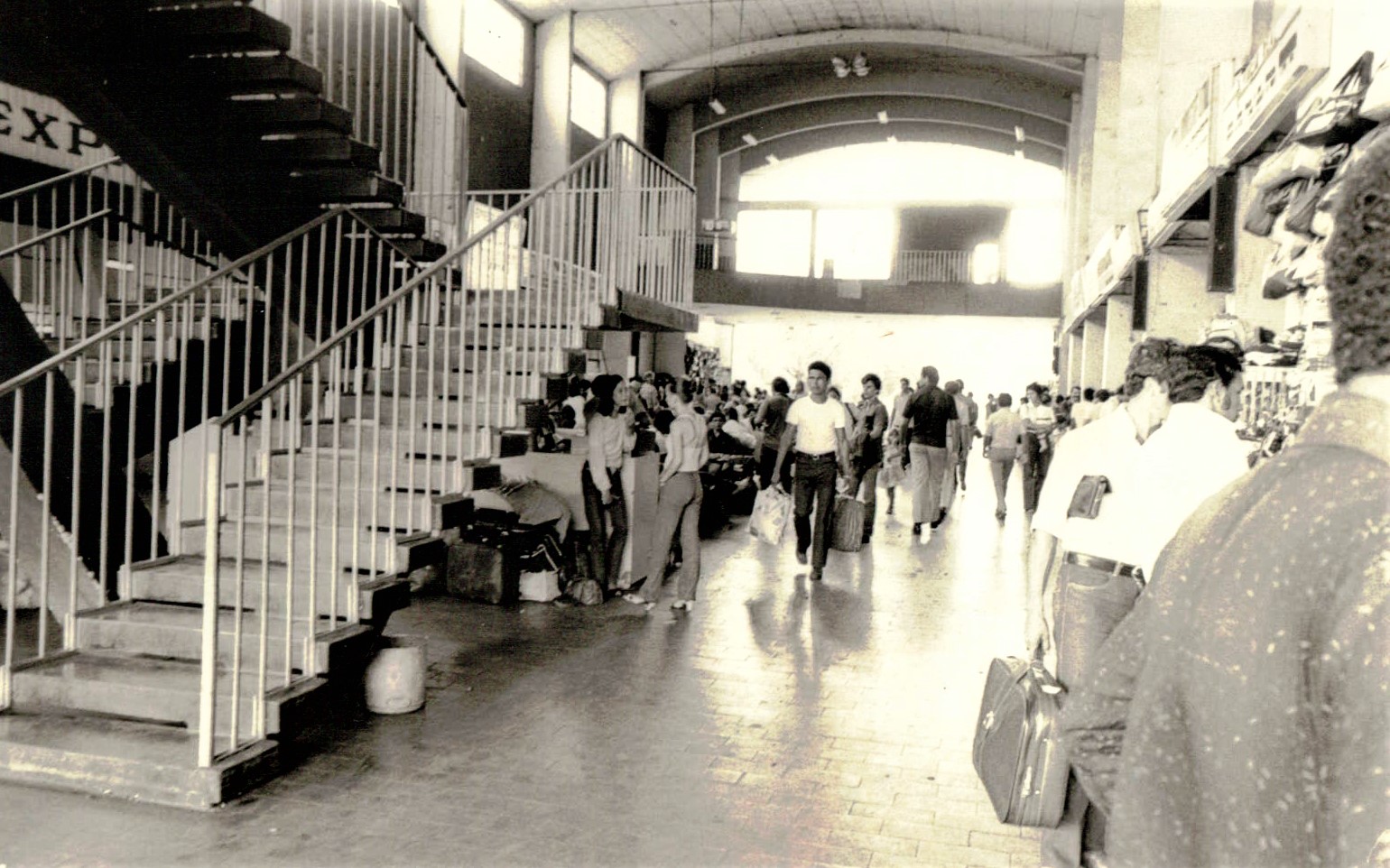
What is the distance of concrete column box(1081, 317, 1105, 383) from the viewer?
1439cm

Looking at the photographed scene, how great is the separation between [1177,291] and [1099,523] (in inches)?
248

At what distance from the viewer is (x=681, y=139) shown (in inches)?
995

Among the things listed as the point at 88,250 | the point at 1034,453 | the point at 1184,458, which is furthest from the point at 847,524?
the point at 88,250

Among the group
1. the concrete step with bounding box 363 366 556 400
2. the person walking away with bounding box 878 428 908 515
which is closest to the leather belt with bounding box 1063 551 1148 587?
the concrete step with bounding box 363 366 556 400

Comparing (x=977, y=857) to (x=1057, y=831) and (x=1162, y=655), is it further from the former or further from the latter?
(x=1162, y=655)

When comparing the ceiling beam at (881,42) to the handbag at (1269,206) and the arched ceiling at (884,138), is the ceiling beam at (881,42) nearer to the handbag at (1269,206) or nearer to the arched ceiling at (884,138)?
the arched ceiling at (884,138)

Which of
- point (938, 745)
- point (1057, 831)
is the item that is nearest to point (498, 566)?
point (938, 745)

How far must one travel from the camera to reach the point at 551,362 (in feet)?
20.8

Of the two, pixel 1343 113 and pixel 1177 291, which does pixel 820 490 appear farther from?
pixel 1343 113

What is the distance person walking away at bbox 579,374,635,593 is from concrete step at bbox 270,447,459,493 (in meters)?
1.41

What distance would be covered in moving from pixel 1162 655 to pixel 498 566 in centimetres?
606

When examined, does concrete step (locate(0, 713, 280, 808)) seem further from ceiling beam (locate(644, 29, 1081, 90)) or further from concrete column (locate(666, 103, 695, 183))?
concrete column (locate(666, 103, 695, 183))

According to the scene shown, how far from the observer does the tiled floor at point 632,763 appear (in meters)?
3.46

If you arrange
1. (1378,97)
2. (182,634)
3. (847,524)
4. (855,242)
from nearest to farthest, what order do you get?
1. (1378,97)
2. (182,634)
3. (847,524)
4. (855,242)
